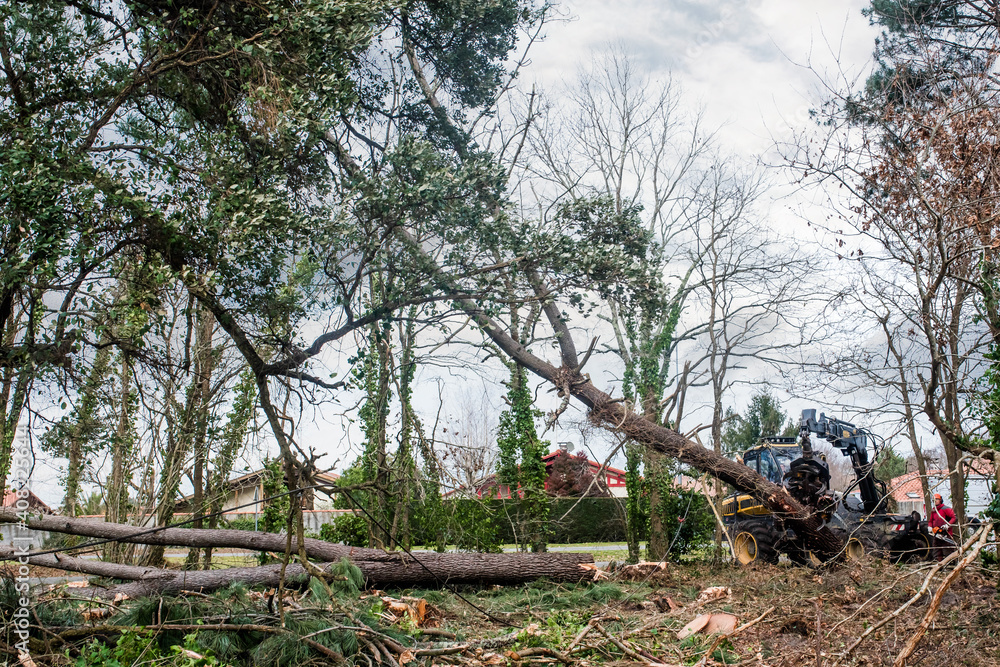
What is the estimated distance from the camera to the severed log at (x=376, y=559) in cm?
611

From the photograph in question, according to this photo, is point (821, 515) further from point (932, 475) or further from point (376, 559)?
point (376, 559)

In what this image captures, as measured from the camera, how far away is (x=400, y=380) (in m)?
10.5

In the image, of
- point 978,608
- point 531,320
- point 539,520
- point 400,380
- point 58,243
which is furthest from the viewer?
point 539,520

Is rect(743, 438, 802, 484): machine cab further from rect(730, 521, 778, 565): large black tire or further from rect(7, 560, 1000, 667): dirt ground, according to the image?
rect(7, 560, 1000, 667): dirt ground

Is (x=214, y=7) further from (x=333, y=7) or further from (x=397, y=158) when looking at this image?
(x=397, y=158)

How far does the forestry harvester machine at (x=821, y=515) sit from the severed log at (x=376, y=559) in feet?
9.49

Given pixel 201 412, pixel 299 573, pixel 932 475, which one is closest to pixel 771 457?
pixel 932 475

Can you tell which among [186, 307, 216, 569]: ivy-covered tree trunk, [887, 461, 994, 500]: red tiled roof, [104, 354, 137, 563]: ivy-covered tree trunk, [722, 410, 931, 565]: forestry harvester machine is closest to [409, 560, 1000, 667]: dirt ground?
[887, 461, 994, 500]: red tiled roof

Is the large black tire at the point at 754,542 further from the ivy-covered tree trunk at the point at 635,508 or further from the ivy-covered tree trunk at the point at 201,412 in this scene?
the ivy-covered tree trunk at the point at 201,412

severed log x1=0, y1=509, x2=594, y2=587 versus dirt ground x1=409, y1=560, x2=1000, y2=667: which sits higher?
severed log x1=0, y1=509, x2=594, y2=587

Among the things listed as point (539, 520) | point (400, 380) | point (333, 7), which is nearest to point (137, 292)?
point (333, 7)

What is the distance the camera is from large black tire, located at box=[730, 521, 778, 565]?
33.4 ft

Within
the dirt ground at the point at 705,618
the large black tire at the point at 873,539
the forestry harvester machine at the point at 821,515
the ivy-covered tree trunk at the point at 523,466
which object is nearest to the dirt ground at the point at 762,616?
the dirt ground at the point at 705,618

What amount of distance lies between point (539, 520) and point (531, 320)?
4.10 metres
